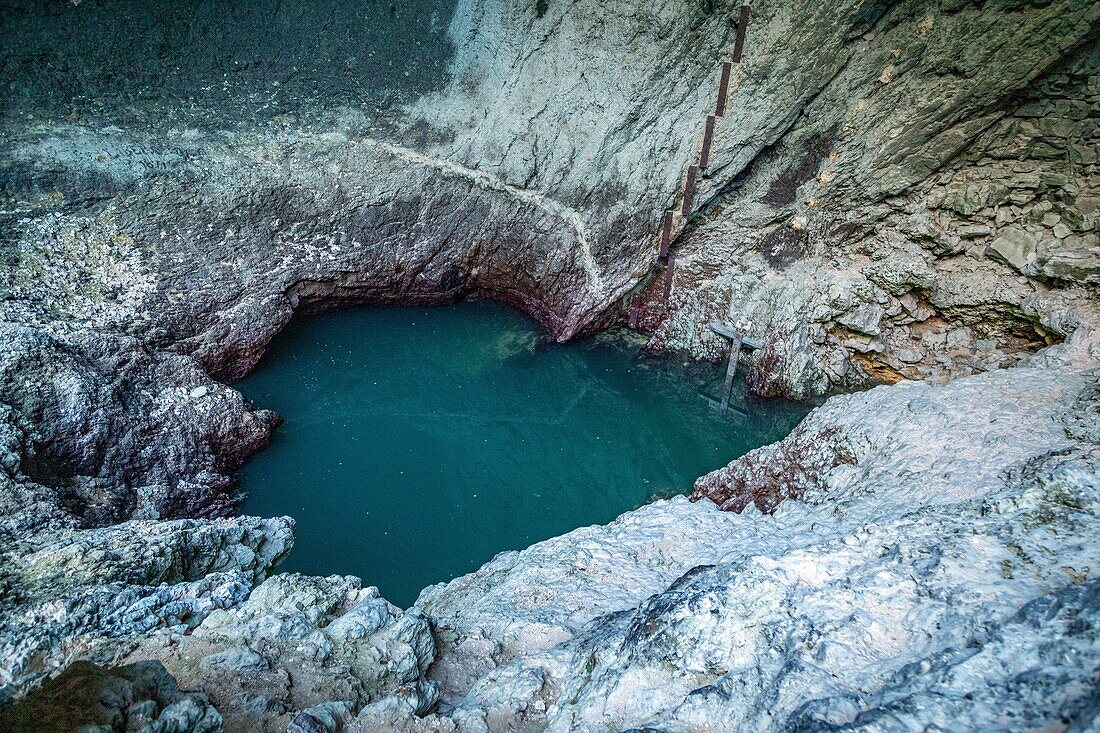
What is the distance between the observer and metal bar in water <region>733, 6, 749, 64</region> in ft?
25.9

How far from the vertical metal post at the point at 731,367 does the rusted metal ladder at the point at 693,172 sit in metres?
1.19

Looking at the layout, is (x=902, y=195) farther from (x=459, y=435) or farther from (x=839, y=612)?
(x=839, y=612)

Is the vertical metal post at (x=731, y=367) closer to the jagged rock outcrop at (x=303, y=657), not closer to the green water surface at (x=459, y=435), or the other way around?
the green water surface at (x=459, y=435)

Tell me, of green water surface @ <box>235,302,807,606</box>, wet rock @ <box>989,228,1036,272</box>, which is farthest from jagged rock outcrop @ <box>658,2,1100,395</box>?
green water surface @ <box>235,302,807,606</box>

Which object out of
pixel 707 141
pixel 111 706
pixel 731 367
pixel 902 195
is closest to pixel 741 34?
pixel 707 141

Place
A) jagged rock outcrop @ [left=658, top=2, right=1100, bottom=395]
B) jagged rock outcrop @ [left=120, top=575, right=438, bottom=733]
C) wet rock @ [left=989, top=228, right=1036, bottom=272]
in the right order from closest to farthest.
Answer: jagged rock outcrop @ [left=120, top=575, right=438, bottom=733] < jagged rock outcrop @ [left=658, top=2, right=1100, bottom=395] < wet rock @ [left=989, top=228, right=1036, bottom=272]

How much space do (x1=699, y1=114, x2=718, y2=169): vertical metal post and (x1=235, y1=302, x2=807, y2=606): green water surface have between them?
2723mm

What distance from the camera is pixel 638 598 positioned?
5000mm

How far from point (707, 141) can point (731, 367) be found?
9.83 feet

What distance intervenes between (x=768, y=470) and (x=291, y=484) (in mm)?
5295

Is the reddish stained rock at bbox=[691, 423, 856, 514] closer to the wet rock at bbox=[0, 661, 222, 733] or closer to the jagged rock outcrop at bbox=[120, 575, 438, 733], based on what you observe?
the jagged rock outcrop at bbox=[120, 575, 438, 733]

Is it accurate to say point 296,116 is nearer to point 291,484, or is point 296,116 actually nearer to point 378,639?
point 291,484

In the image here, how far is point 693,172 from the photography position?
893cm

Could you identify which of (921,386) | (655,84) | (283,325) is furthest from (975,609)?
(283,325)
